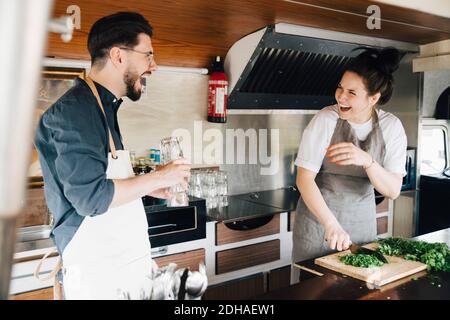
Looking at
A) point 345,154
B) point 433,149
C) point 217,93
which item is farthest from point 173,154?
point 433,149

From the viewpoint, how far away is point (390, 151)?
7.76ft

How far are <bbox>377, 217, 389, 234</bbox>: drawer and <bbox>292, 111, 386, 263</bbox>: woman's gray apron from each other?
1.67 metres

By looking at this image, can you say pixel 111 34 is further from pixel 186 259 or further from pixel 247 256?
pixel 247 256

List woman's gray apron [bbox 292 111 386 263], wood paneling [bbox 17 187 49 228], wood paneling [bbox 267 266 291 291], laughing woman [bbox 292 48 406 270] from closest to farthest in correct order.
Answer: laughing woman [bbox 292 48 406 270] → woman's gray apron [bbox 292 111 386 263] → wood paneling [bbox 17 187 49 228] → wood paneling [bbox 267 266 291 291]

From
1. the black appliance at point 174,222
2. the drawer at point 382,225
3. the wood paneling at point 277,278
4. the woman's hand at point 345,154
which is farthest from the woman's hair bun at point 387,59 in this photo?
the drawer at point 382,225

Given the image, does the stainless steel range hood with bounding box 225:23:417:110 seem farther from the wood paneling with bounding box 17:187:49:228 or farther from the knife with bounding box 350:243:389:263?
the knife with bounding box 350:243:389:263

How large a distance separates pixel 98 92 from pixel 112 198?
0.43 meters

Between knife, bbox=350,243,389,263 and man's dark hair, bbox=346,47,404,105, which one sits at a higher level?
man's dark hair, bbox=346,47,404,105

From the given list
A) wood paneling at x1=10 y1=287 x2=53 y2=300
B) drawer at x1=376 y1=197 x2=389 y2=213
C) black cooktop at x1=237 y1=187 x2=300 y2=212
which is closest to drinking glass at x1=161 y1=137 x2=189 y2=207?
wood paneling at x1=10 y1=287 x2=53 y2=300

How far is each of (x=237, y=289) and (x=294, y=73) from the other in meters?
1.73

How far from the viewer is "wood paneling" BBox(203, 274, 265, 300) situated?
3018mm
